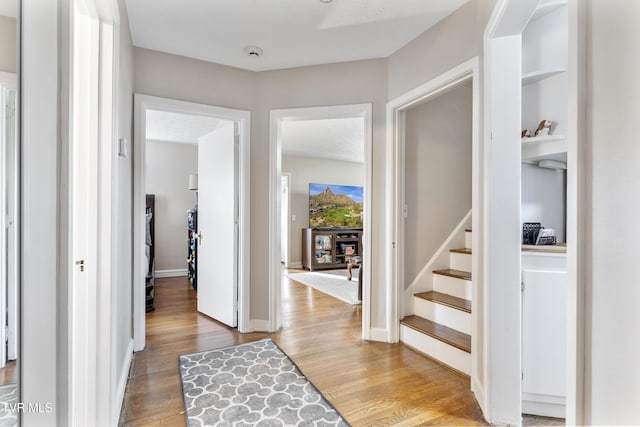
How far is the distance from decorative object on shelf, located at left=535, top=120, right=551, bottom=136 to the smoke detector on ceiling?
2.12 meters

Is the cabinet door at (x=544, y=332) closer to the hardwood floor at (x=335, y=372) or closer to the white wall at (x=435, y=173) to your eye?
the hardwood floor at (x=335, y=372)

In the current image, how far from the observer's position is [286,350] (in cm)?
248

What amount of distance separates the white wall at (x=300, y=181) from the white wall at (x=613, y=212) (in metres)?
6.12

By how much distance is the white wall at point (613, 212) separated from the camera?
652 mm

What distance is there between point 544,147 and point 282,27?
1935 mm

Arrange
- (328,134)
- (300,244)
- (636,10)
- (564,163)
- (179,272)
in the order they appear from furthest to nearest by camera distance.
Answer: (300,244)
(179,272)
(328,134)
(564,163)
(636,10)

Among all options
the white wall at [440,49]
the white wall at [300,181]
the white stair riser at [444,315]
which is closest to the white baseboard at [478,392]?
the white stair riser at [444,315]

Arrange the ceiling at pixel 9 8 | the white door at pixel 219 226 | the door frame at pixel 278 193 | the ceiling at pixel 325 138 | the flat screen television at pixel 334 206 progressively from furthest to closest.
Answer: the flat screen television at pixel 334 206 → the ceiling at pixel 325 138 → the white door at pixel 219 226 → the door frame at pixel 278 193 → the ceiling at pixel 9 8

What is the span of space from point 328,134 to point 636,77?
4559 mm

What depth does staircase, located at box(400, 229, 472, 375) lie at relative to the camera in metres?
2.22

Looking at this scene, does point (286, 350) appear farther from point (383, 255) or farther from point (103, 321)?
point (103, 321)

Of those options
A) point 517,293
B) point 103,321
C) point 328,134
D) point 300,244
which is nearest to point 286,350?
point 103,321

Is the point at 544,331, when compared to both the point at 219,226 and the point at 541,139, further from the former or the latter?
the point at 219,226

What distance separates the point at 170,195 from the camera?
549 cm
